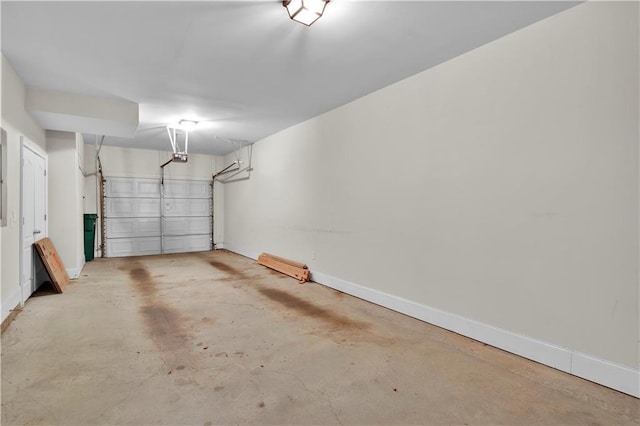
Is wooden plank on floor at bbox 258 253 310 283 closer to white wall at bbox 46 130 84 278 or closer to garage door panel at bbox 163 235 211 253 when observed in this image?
Answer: garage door panel at bbox 163 235 211 253

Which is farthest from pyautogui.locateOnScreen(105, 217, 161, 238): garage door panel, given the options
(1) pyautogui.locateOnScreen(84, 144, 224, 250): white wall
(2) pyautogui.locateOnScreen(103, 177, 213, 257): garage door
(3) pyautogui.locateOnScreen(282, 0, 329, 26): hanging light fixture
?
(3) pyautogui.locateOnScreen(282, 0, 329, 26): hanging light fixture

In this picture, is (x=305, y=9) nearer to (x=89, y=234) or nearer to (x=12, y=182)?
(x=12, y=182)

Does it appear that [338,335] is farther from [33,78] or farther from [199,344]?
[33,78]

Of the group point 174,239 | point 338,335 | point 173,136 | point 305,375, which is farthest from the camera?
point 174,239

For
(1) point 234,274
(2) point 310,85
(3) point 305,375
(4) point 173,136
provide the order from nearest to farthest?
(3) point 305,375, (2) point 310,85, (1) point 234,274, (4) point 173,136

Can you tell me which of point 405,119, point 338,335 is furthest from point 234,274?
point 405,119

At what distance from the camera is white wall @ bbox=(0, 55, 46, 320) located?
323cm

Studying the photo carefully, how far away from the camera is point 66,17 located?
251cm

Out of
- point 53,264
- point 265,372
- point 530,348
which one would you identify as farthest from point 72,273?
point 530,348

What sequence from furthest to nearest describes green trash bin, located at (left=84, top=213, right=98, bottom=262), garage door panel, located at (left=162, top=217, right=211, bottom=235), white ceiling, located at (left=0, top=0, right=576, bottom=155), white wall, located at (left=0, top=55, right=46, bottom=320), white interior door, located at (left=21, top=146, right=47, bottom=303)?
garage door panel, located at (left=162, top=217, right=211, bottom=235) → green trash bin, located at (left=84, top=213, right=98, bottom=262) → white interior door, located at (left=21, top=146, right=47, bottom=303) → white wall, located at (left=0, top=55, right=46, bottom=320) → white ceiling, located at (left=0, top=0, right=576, bottom=155)

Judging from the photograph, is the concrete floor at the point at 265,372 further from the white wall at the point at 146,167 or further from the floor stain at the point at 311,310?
the white wall at the point at 146,167

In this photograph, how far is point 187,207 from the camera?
8891 millimetres

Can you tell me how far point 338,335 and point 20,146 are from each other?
4.23m

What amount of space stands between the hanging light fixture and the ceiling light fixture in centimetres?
365
